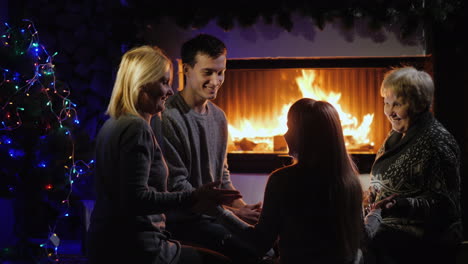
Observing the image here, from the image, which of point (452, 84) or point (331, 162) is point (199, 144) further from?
point (452, 84)

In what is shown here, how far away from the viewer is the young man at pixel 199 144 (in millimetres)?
2570

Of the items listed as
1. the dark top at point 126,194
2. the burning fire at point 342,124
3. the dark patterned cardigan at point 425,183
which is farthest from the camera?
the burning fire at point 342,124

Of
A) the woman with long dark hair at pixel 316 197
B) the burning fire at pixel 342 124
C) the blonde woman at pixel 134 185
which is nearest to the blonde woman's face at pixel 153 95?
the blonde woman at pixel 134 185

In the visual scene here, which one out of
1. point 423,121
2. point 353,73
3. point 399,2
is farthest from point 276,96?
point 423,121

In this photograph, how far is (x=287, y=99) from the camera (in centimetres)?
434

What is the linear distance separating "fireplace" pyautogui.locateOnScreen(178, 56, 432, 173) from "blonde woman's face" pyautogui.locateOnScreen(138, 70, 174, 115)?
2.16 metres

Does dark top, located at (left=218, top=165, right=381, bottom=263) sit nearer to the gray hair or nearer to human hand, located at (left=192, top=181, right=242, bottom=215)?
human hand, located at (left=192, top=181, right=242, bottom=215)

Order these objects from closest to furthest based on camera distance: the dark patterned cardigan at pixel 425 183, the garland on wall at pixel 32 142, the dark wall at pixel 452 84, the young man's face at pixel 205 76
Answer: the dark patterned cardigan at pixel 425 183 < the young man's face at pixel 205 76 < the garland on wall at pixel 32 142 < the dark wall at pixel 452 84

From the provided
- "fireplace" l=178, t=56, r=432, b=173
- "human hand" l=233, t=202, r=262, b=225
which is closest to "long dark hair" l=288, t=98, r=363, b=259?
"human hand" l=233, t=202, r=262, b=225

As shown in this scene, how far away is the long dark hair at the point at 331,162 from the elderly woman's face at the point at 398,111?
1.08m

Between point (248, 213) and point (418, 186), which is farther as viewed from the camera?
point (418, 186)

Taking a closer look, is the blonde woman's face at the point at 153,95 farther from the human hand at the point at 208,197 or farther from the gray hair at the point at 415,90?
the gray hair at the point at 415,90

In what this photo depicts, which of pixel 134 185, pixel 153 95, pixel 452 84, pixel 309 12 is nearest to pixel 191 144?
pixel 153 95

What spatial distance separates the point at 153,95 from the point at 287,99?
2443mm
